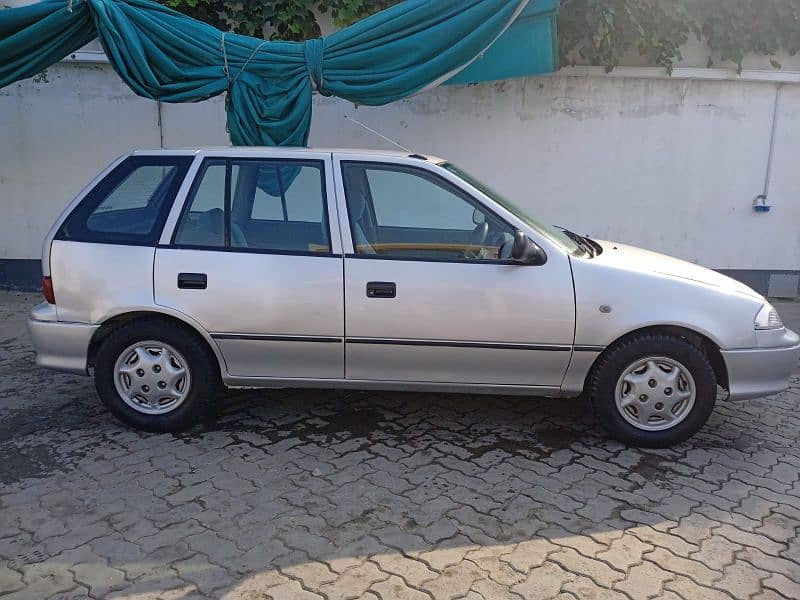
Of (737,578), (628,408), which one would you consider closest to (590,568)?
(737,578)

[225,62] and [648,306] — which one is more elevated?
[225,62]

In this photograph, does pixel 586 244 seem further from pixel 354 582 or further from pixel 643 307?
pixel 354 582

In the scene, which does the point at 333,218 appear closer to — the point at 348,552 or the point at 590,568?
the point at 348,552

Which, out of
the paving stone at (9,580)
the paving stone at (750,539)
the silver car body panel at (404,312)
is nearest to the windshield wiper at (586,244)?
the silver car body panel at (404,312)

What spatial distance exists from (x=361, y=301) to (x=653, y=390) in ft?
5.95

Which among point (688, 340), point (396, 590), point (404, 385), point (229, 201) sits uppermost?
point (229, 201)

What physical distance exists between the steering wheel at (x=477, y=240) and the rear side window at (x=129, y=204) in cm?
181

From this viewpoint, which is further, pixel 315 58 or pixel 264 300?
pixel 315 58

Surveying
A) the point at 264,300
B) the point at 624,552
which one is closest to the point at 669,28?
the point at 264,300

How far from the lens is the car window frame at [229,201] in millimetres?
4168

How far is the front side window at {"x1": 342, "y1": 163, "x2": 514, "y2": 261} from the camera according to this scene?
4.16m

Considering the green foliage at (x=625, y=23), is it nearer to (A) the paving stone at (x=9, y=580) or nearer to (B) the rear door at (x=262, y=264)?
(B) the rear door at (x=262, y=264)

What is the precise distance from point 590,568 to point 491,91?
237 inches

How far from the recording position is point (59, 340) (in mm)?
4281
